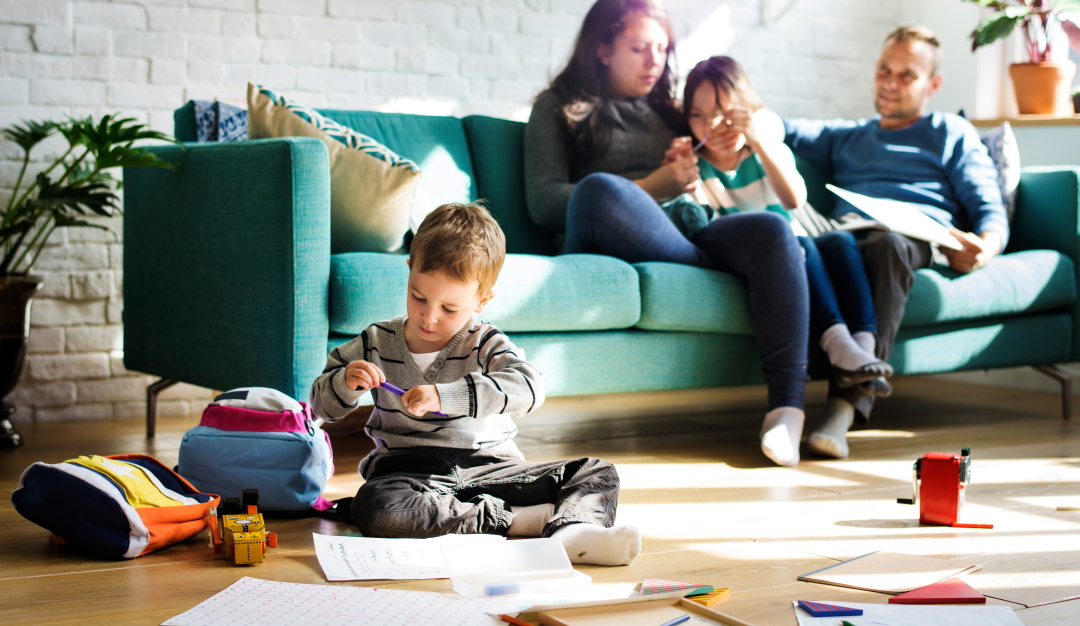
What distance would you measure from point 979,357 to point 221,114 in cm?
206

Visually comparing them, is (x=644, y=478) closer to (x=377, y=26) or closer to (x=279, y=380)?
(x=279, y=380)

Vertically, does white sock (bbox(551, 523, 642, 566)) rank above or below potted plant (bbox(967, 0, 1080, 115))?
below

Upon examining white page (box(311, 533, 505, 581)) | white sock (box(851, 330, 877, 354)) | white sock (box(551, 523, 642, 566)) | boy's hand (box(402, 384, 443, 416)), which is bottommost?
white page (box(311, 533, 505, 581))

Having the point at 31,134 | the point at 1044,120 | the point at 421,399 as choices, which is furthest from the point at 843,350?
the point at 31,134

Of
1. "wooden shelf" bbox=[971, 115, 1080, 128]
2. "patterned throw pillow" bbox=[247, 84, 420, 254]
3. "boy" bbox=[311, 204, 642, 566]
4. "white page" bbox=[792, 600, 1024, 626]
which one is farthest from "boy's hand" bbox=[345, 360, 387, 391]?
"wooden shelf" bbox=[971, 115, 1080, 128]

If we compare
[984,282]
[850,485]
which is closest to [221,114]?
[850,485]

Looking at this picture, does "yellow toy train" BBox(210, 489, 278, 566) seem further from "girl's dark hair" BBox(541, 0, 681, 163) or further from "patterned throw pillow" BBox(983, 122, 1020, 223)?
"patterned throw pillow" BBox(983, 122, 1020, 223)

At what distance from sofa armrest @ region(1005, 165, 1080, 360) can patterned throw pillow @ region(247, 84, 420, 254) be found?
1871mm

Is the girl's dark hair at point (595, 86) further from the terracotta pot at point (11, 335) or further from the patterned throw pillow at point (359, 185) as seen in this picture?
the terracotta pot at point (11, 335)

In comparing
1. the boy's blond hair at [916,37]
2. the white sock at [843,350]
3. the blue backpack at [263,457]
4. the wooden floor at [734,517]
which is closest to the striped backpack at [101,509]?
the wooden floor at [734,517]

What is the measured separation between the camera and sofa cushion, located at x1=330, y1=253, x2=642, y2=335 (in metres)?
2.00

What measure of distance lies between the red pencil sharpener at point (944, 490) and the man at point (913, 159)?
2.92 ft

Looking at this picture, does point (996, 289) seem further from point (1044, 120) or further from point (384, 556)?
point (384, 556)

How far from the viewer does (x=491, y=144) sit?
282cm
